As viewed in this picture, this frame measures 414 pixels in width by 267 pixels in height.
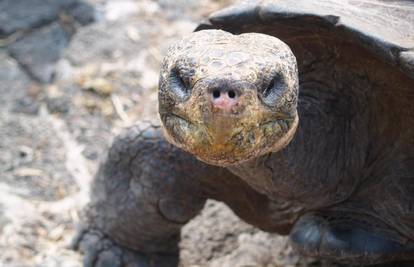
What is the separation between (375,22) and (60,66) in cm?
266

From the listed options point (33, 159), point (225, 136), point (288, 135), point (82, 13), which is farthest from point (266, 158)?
point (82, 13)

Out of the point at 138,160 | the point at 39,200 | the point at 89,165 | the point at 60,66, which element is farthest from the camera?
the point at 60,66

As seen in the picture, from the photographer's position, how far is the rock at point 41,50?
14.8 feet

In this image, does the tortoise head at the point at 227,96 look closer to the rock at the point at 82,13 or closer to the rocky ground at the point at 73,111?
the rocky ground at the point at 73,111

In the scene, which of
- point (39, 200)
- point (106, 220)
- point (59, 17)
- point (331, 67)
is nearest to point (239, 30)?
point (331, 67)

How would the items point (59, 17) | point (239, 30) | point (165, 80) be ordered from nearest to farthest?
point (165, 80) < point (239, 30) < point (59, 17)

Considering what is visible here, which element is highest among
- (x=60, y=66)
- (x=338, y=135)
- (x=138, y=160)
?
(x=338, y=135)

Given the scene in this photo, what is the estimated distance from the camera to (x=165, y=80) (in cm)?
191

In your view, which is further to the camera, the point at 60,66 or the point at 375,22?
the point at 60,66

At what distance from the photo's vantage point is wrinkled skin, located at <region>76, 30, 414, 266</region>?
1.80m

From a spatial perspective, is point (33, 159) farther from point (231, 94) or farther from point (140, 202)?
point (231, 94)

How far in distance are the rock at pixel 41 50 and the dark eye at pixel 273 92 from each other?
2772 mm

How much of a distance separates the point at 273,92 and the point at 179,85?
0.23 m

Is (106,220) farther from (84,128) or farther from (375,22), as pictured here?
(375,22)
